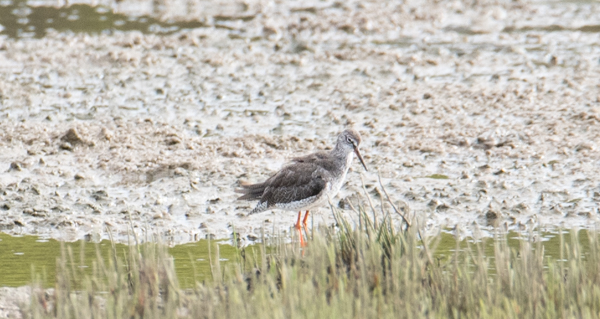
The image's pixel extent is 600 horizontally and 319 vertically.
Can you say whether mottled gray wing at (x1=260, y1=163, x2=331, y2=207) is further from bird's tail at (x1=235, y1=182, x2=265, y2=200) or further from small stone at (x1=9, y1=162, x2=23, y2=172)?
small stone at (x1=9, y1=162, x2=23, y2=172)

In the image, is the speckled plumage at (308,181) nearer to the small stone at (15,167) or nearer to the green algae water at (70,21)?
the small stone at (15,167)

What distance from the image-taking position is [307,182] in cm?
830

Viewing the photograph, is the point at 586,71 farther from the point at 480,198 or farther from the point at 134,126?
the point at 134,126

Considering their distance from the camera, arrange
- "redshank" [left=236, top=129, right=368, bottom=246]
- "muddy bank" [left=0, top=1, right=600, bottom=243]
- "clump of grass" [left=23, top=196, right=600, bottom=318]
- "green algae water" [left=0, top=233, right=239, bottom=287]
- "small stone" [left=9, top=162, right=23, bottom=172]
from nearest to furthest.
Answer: "clump of grass" [left=23, top=196, right=600, bottom=318], "green algae water" [left=0, top=233, right=239, bottom=287], "redshank" [left=236, top=129, right=368, bottom=246], "muddy bank" [left=0, top=1, right=600, bottom=243], "small stone" [left=9, top=162, right=23, bottom=172]

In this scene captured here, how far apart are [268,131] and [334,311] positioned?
673 cm

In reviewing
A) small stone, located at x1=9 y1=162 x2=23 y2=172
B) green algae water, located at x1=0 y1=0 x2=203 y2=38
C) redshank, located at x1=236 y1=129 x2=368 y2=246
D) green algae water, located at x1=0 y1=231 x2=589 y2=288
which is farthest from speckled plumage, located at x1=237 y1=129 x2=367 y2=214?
green algae water, located at x1=0 y1=0 x2=203 y2=38

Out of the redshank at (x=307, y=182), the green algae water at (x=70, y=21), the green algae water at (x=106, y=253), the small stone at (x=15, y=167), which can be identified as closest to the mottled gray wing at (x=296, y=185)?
the redshank at (x=307, y=182)

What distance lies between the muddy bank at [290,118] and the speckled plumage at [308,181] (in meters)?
0.32

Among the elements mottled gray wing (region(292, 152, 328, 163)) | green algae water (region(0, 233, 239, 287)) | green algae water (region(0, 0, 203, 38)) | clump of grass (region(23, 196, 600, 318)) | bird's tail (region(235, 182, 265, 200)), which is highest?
green algae water (region(0, 0, 203, 38))

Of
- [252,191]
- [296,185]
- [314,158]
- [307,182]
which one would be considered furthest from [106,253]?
[314,158]

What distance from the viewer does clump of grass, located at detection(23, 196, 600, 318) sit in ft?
16.6

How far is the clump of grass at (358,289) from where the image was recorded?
16.6 ft

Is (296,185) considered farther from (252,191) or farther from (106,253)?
(106,253)

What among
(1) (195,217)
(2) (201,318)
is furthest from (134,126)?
(2) (201,318)
